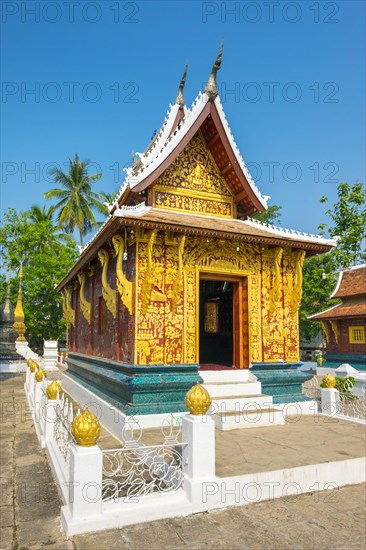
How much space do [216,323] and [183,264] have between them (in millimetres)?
4889

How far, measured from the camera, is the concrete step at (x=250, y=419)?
757cm

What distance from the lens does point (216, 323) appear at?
13.2 m

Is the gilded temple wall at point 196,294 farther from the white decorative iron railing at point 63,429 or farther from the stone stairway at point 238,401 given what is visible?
the white decorative iron railing at point 63,429

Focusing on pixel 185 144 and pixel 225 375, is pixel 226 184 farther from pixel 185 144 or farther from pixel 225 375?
pixel 225 375

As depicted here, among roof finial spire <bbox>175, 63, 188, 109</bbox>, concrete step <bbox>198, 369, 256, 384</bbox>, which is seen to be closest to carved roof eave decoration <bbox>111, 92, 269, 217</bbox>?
roof finial spire <bbox>175, 63, 188, 109</bbox>

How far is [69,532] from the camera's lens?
13.1 ft

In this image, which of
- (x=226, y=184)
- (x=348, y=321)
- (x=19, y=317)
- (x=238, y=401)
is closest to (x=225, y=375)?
(x=238, y=401)

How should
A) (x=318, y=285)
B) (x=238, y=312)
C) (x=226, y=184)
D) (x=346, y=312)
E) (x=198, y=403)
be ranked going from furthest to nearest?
(x=318, y=285) < (x=346, y=312) < (x=226, y=184) < (x=238, y=312) < (x=198, y=403)

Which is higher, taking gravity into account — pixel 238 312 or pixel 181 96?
Result: pixel 181 96

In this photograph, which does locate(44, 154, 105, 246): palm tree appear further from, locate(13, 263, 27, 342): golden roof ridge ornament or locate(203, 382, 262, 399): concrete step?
locate(203, 382, 262, 399): concrete step

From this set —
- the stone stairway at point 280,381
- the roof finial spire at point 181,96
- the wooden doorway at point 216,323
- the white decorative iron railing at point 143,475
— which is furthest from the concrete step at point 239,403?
the roof finial spire at point 181,96

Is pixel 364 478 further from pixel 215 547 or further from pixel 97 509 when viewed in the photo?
pixel 97 509

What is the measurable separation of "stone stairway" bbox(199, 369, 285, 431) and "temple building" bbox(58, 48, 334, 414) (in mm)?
464

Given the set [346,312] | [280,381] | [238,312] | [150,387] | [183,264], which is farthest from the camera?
[346,312]
